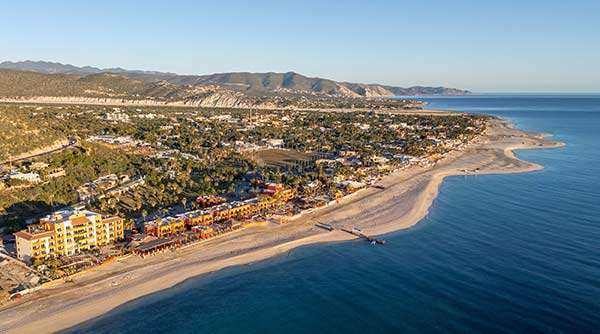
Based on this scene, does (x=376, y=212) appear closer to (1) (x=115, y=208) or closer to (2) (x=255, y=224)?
(2) (x=255, y=224)

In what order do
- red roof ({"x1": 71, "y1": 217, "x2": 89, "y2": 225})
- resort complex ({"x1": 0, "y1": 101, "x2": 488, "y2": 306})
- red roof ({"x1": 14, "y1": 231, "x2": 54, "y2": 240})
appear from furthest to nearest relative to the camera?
1. resort complex ({"x1": 0, "y1": 101, "x2": 488, "y2": 306})
2. red roof ({"x1": 71, "y1": 217, "x2": 89, "y2": 225})
3. red roof ({"x1": 14, "y1": 231, "x2": 54, "y2": 240})

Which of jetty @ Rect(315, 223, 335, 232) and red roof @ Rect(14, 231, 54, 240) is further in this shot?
jetty @ Rect(315, 223, 335, 232)

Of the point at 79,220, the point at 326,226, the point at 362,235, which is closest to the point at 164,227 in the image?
the point at 79,220

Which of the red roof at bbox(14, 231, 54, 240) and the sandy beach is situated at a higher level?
the red roof at bbox(14, 231, 54, 240)

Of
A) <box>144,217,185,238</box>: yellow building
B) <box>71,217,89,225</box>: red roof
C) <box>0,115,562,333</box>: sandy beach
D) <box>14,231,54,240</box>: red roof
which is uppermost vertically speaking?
<box>71,217,89,225</box>: red roof

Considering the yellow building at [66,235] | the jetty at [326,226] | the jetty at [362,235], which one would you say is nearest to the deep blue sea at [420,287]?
the jetty at [362,235]

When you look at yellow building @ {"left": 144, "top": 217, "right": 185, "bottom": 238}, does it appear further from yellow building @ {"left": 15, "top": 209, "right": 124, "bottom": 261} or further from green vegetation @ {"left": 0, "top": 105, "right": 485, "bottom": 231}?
green vegetation @ {"left": 0, "top": 105, "right": 485, "bottom": 231}

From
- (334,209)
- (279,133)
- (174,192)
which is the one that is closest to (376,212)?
(334,209)

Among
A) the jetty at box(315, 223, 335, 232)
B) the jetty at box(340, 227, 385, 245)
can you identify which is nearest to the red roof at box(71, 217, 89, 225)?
the jetty at box(315, 223, 335, 232)
